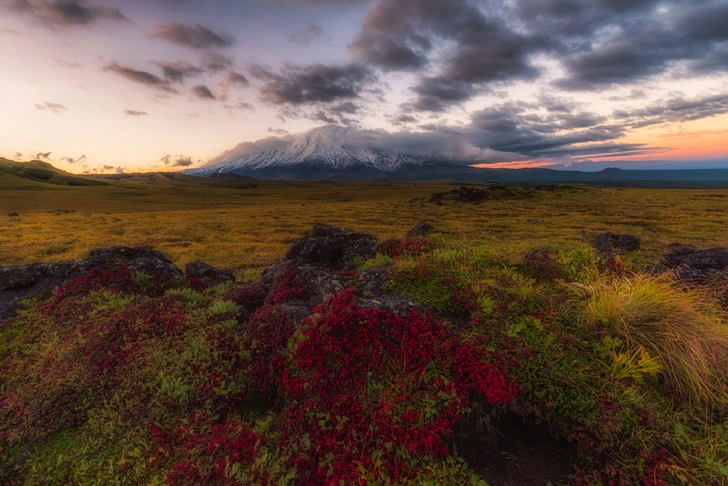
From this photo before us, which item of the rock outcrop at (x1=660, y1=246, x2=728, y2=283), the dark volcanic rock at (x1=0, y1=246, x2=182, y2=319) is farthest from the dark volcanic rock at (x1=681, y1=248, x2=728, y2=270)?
the dark volcanic rock at (x1=0, y1=246, x2=182, y2=319)

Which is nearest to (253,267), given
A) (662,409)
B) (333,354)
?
(333,354)

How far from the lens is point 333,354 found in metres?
5.64

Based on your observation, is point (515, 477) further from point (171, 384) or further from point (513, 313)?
point (171, 384)

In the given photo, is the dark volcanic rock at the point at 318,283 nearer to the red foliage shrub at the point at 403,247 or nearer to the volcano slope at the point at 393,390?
the volcano slope at the point at 393,390

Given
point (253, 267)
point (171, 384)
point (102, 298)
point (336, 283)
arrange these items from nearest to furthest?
1. point (171, 384)
2. point (336, 283)
3. point (102, 298)
4. point (253, 267)

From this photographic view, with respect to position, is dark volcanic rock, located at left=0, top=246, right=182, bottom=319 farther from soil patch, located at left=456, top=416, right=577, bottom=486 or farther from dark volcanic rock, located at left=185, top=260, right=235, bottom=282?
soil patch, located at left=456, top=416, right=577, bottom=486

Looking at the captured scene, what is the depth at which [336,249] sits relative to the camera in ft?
39.2

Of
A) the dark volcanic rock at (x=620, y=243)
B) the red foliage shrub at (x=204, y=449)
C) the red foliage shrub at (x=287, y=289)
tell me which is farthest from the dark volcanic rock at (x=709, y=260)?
the red foliage shrub at (x=204, y=449)

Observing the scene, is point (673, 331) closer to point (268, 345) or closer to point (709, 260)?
point (709, 260)

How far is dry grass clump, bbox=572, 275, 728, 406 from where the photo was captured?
5.04 m

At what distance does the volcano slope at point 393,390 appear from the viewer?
441cm

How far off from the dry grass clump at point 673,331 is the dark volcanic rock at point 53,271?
40.5 ft

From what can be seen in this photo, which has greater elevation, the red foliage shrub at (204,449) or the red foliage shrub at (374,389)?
the red foliage shrub at (374,389)

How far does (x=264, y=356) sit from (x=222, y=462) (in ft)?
6.80
